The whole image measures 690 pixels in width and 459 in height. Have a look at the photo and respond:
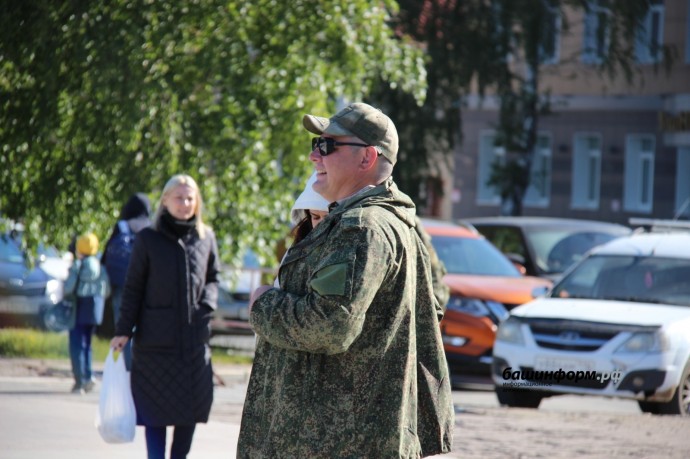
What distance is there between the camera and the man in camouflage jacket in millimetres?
3732

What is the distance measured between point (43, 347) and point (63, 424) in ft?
18.5

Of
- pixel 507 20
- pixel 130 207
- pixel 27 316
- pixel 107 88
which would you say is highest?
pixel 507 20

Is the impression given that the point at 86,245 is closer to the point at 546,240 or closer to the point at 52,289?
the point at 52,289

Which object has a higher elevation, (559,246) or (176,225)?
(176,225)

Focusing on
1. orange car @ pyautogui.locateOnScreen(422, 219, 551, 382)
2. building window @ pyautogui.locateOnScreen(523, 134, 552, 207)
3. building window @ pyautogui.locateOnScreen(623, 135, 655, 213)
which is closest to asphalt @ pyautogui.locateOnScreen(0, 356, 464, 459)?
orange car @ pyautogui.locateOnScreen(422, 219, 551, 382)

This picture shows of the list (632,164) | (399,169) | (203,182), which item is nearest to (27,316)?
(203,182)

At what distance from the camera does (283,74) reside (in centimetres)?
1194

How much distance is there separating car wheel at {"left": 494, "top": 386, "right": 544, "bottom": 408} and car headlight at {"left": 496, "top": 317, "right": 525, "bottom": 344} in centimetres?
44

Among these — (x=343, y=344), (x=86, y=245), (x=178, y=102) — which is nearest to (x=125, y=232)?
(x=86, y=245)

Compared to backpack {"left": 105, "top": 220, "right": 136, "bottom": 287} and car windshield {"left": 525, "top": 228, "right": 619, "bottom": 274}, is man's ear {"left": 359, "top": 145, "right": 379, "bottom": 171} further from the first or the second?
car windshield {"left": 525, "top": 228, "right": 619, "bottom": 274}

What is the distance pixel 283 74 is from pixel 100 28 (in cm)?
168

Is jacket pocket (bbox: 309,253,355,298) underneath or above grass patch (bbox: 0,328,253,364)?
above

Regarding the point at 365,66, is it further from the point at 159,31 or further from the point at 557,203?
the point at 557,203

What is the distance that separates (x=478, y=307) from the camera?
1298 centimetres
